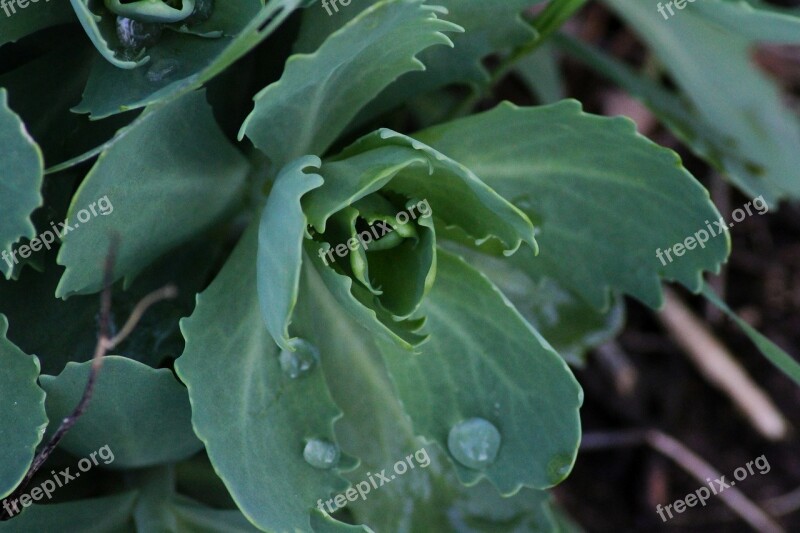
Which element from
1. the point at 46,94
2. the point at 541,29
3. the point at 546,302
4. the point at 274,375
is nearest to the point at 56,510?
the point at 274,375

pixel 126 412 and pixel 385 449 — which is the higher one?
pixel 126 412

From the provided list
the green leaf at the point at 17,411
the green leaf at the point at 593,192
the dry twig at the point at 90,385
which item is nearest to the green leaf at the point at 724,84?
the green leaf at the point at 593,192

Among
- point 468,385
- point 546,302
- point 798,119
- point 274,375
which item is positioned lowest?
point 798,119

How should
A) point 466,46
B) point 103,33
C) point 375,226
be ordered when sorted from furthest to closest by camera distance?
point 466,46 < point 375,226 < point 103,33

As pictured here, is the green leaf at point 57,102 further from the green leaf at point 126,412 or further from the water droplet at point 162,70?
the green leaf at point 126,412

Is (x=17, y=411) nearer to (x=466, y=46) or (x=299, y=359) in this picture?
(x=299, y=359)

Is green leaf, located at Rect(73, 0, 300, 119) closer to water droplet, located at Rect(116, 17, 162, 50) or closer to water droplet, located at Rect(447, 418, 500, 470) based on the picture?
water droplet, located at Rect(116, 17, 162, 50)

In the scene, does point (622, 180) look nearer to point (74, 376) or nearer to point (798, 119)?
point (74, 376)

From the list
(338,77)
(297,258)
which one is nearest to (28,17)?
(338,77)
